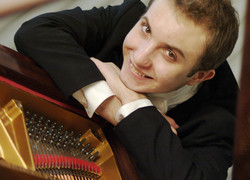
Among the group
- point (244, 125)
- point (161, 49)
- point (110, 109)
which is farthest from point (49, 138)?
point (244, 125)

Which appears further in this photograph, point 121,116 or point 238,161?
point 121,116

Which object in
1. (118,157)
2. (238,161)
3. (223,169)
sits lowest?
(223,169)

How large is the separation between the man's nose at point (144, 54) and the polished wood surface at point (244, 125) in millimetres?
760

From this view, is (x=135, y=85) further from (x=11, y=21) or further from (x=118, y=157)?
(x=11, y=21)

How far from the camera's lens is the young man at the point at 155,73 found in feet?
3.89

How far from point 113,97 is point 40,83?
9.5 inches

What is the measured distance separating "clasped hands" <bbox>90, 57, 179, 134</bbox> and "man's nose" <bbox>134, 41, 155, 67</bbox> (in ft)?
0.33

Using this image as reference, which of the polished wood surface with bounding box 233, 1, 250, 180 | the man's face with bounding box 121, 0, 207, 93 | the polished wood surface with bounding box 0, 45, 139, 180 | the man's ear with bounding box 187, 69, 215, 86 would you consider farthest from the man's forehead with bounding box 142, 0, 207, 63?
the polished wood surface with bounding box 233, 1, 250, 180

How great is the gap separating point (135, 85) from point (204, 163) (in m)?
0.34

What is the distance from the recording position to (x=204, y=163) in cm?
125

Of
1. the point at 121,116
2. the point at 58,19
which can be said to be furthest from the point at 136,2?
the point at 121,116

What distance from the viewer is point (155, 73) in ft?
4.14

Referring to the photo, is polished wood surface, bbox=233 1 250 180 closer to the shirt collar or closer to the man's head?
the man's head

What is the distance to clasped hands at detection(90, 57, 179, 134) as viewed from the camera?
123 cm
